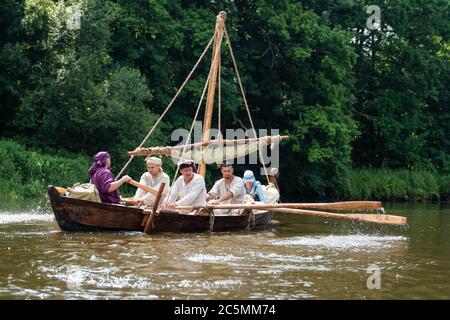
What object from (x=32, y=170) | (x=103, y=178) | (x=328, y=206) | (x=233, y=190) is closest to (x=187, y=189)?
(x=233, y=190)

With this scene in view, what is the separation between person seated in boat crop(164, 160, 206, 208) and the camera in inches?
566

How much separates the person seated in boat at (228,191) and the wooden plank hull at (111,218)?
2.39 ft

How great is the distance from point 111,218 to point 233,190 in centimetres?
283

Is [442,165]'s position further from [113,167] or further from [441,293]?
[441,293]

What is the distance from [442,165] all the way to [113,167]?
20.1 meters

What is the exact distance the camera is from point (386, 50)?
127 ft

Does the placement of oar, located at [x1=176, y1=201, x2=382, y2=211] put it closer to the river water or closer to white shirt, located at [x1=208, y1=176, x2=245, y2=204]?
the river water

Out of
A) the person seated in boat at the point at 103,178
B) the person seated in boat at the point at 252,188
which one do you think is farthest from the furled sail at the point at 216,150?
the person seated in boat at the point at 103,178

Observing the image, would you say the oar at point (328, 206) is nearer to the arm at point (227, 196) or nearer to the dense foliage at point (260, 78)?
the arm at point (227, 196)

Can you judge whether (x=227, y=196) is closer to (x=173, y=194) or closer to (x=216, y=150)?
(x=173, y=194)

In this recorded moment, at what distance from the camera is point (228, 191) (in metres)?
15.5

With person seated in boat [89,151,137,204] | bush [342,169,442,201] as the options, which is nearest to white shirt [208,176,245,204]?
person seated in boat [89,151,137,204]

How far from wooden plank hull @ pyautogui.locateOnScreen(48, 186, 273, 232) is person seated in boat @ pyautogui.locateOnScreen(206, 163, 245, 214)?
0.73 metres

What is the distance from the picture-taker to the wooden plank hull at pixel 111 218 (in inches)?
518
